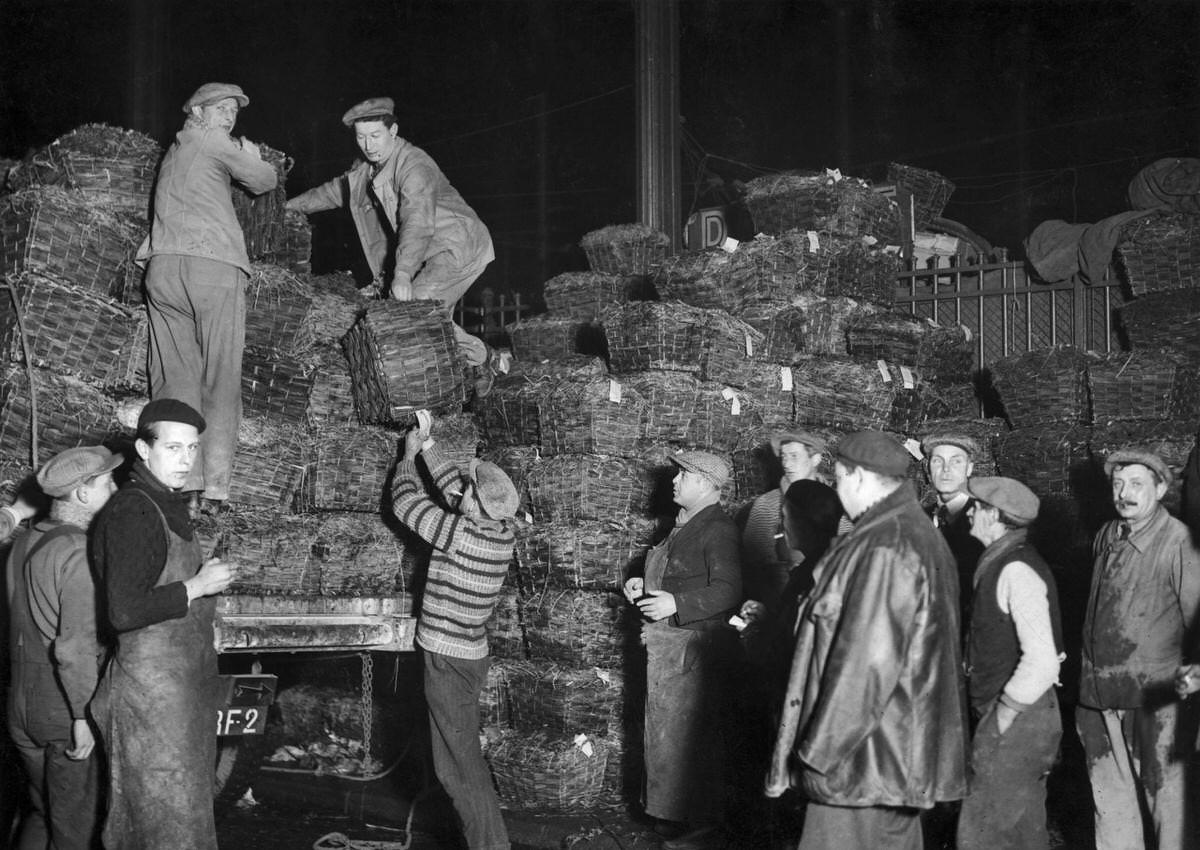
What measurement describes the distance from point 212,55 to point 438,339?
1391 centimetres

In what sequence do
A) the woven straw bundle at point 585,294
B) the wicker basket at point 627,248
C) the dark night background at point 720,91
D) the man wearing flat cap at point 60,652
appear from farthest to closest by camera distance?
the dark night background at point 720,91 < the wicker basket at point 627,248 < the woven straw bundle at point 585,294 < the man wearing flat cap at point 60,652

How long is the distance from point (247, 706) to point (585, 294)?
5.42 m

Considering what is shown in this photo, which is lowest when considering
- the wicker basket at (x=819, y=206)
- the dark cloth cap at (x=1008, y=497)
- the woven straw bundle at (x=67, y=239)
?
the dark cloth cap at (x=1008, y=497)

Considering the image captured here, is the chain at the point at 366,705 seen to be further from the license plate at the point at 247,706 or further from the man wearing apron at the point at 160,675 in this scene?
the man wearing apron at the point at 160,675

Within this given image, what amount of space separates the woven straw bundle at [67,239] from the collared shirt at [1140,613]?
6.66 m

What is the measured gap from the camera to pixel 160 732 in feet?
19.4

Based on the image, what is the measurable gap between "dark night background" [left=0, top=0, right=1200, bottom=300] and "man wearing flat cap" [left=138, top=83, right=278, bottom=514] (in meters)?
11.6

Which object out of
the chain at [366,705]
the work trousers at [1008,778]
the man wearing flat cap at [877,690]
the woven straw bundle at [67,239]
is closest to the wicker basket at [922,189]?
the chain at [366,705]

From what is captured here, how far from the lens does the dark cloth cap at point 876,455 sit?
5277 mm

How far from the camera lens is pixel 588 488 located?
9250mm

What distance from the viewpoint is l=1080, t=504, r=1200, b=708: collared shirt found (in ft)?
22.2

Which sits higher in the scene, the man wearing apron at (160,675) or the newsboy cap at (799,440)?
the newsboy cap at (799,440)

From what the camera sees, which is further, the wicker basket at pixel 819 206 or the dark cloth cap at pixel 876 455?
the wicker basket at pixel 819 206

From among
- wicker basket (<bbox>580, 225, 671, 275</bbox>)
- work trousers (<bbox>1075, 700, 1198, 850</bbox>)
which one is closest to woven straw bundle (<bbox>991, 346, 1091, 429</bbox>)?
wicker basket (<bbox>580, 225, 671, 275</bbox>)
